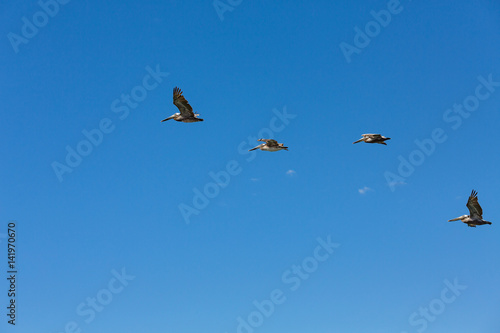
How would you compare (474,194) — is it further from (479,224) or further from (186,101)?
(186,101)

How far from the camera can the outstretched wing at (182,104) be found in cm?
3875

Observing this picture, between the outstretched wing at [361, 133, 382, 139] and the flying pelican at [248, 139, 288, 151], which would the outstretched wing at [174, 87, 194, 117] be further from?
the outstretched wing at [361, 133, 382, 139]

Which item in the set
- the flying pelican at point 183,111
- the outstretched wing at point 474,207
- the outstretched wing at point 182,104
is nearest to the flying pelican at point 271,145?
the flying pelican at point 183,111

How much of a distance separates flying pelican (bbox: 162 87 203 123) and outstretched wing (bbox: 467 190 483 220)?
687 inches

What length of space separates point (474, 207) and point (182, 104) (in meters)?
19.3

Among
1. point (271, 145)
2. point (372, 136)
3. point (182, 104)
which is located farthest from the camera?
point (271, 145)

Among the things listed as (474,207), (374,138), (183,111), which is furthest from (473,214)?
(183,111)

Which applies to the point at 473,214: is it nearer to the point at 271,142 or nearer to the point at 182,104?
the point at 271,142

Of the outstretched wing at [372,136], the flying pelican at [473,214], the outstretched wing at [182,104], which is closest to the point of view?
the outstretched wing at [182,104]

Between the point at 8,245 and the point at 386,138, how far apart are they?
22.1 m

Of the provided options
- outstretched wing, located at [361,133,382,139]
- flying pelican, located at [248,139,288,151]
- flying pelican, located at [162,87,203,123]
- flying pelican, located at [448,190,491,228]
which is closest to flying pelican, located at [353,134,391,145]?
outstretched wing, located at [361,133,382,139]

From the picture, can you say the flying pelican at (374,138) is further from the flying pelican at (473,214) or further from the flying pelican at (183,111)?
the flying pelican at (183,111)

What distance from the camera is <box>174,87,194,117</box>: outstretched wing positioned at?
127ft

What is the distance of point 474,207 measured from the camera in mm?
41750
